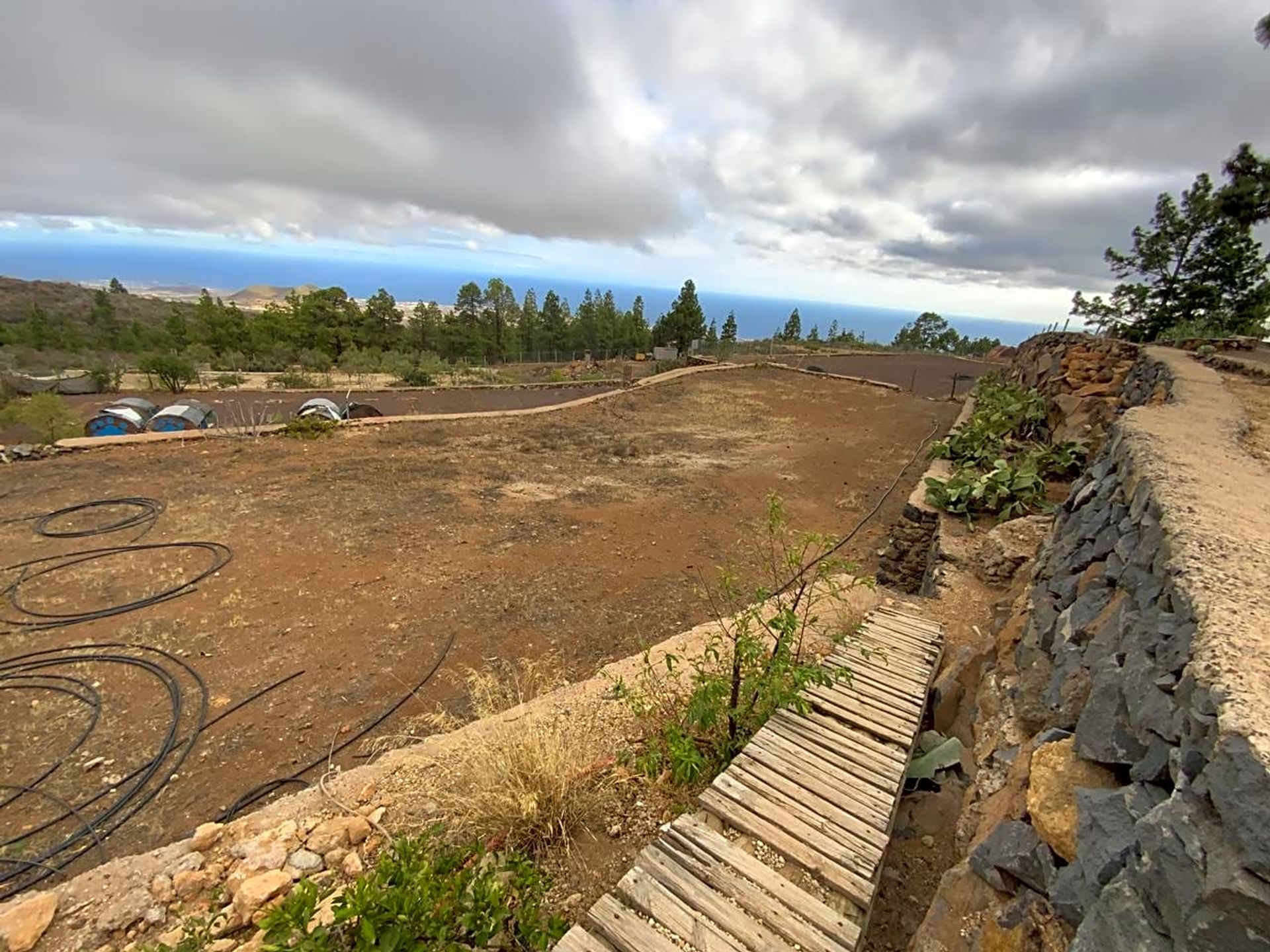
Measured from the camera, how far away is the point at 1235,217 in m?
12.5

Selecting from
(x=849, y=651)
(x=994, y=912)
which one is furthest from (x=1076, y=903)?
(x=849, y=651)

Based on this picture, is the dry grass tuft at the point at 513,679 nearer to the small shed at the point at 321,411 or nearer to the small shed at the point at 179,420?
the small shed at the point at 321,411

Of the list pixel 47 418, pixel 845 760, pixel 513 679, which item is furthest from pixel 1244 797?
pixel 47 418

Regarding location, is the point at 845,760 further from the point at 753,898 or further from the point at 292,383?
the point at 292,383

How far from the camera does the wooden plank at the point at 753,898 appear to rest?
164cm

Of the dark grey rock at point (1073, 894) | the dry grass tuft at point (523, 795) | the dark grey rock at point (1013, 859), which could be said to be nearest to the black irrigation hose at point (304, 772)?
the dry grass tuft at point (523, 795)

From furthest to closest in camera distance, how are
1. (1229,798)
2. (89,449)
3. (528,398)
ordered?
1. (528,398)
2. (89,449)
3. (1229,798)

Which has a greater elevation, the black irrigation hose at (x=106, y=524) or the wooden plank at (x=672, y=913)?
the wooden plank at (x=672, y=913)

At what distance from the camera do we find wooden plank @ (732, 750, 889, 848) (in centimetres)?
195

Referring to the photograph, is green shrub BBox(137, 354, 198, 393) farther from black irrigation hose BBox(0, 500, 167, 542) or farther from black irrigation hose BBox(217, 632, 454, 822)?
black irrigation hose BBox(217, 632, 454, 822)

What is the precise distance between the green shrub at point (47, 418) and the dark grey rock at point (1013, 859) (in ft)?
42.2

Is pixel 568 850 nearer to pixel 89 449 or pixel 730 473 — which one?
pixel 730 473

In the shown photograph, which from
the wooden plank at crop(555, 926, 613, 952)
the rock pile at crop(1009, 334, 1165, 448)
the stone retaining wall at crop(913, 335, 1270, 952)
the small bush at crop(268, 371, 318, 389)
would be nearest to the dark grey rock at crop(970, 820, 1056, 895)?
the stone retaining wall at crop(913, 335, 1270, 952)

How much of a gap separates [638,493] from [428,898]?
6.41m
